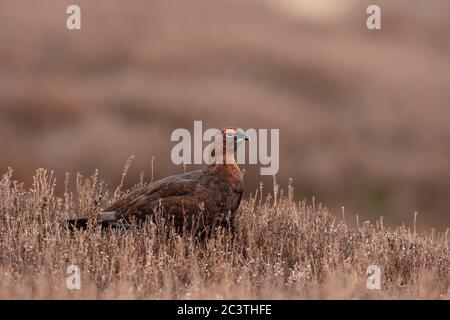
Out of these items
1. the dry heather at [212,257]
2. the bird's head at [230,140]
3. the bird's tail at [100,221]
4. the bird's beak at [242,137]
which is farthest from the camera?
the bird's tail at [100,221]

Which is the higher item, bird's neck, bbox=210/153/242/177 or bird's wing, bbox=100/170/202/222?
bird's neck, bbox=210/153/242/177

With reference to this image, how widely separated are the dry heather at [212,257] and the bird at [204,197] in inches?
A: 6.2

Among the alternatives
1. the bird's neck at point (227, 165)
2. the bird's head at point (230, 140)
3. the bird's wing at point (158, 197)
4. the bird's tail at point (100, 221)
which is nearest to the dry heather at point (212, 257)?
the bird's tail at point (100, 221)

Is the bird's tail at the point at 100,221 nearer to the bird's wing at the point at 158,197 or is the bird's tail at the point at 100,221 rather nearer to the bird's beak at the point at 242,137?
the bird's wing at the point at 158,197

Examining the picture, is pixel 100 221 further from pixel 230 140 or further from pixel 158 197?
pixel 230 140

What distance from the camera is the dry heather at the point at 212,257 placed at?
841 cm

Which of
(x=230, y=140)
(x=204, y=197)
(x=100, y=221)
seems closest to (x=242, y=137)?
(x=230, y=140)

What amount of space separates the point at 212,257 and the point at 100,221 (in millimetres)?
1521

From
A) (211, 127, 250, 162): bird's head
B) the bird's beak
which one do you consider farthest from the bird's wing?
the bird's beak

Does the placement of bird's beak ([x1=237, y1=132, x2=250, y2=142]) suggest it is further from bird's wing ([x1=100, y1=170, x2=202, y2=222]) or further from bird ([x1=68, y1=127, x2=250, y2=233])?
bird's wing ([x1=100, y1=170, x2=202, y2=222])

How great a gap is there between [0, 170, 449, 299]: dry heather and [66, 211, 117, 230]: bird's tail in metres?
0.10

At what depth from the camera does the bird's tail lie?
410 inches
